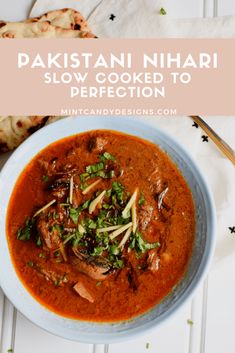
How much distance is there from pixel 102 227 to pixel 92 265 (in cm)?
25

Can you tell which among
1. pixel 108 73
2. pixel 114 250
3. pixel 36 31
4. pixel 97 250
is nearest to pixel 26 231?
pixel 97 250

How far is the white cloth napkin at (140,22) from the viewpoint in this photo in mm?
4211

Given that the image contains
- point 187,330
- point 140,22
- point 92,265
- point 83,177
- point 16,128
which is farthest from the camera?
point 140,22

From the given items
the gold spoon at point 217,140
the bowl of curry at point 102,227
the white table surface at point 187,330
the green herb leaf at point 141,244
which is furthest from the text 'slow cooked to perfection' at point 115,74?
the green herb leaf at point 141,244

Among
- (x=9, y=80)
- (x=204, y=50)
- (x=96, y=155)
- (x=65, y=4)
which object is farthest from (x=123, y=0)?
(x=96, y=155)

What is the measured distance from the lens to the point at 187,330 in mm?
4094

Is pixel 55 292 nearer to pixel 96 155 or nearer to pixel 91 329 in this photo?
pixel 91 329

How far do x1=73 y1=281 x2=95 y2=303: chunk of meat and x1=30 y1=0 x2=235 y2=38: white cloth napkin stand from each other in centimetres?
193

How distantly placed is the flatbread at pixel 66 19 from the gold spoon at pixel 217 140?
1101mm

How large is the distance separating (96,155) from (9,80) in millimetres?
1034

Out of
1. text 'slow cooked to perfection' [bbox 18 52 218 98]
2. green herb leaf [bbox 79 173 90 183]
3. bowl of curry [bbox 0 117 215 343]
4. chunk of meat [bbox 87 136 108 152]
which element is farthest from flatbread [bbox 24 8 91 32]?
green herb leaf [bbox 79 173 90 183]

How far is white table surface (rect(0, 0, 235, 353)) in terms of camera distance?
403 centimetres

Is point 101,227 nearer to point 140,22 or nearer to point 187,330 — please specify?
point 187,330

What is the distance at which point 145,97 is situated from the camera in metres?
4.22
